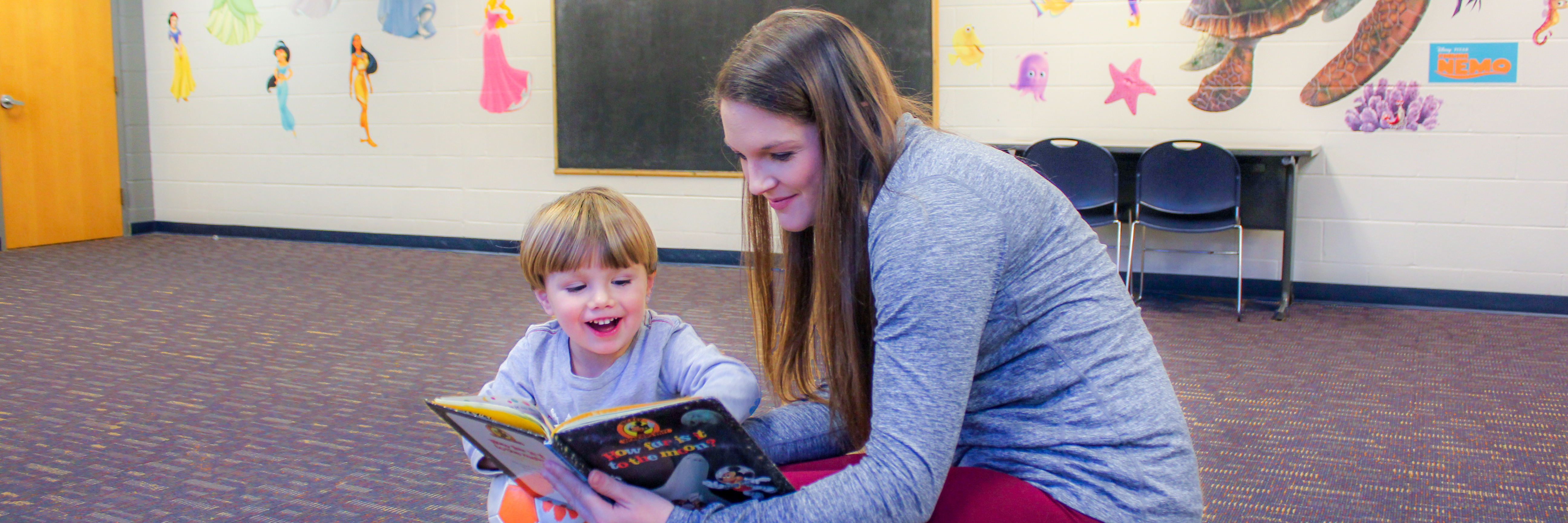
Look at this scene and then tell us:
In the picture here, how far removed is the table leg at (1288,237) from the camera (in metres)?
4.00

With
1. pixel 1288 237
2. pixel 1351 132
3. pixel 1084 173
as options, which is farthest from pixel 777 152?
pixel 1351 132

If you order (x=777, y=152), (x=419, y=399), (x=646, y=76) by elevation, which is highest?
(x=646, y=76)

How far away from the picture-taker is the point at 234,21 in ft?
20.7

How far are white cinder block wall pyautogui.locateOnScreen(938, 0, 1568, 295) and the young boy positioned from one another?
3.52 meters

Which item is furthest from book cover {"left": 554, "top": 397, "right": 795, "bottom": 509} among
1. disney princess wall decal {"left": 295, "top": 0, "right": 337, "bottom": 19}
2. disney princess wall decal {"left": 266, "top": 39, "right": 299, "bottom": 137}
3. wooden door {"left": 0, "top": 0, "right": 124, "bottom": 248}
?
wooden door {"left": 0, "top": 0, "right": 124, "bottom": 248}

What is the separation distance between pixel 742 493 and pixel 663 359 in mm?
344

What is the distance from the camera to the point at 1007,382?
3.51 ft

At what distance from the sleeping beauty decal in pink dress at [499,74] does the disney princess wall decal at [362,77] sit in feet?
2.49

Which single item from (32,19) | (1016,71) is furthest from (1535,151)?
(32,19)

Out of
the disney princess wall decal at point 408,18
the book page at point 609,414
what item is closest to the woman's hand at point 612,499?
the book page at point 609,414

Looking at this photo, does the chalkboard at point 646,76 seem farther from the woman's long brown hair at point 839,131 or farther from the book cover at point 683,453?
the book cover at point 683,453

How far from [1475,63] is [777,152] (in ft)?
13.2

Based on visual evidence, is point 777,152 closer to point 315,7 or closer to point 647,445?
point 647,445

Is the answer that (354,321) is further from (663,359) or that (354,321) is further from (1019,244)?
(1019,244)
